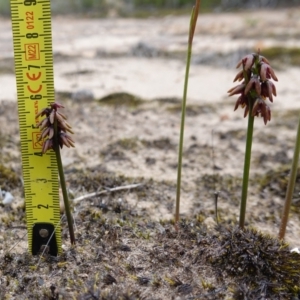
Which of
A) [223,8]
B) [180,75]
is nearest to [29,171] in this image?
[180,75]

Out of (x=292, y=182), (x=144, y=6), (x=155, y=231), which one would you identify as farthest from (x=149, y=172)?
(x=144, y=6)

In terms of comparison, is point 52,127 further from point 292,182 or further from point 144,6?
point 144,6

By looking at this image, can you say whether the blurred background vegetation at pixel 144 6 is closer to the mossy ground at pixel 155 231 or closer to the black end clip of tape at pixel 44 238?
the mossy ground at pixel 155 231

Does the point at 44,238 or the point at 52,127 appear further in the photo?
the point at 44,238

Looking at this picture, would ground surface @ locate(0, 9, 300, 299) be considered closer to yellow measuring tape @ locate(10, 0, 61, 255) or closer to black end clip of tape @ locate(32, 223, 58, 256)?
black end clip of tape @ locate(32, 223, 58, 256)

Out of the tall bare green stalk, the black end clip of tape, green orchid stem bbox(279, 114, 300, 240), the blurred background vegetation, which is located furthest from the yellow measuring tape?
the blurred background vegetation

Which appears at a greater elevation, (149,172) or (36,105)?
(36,105)
